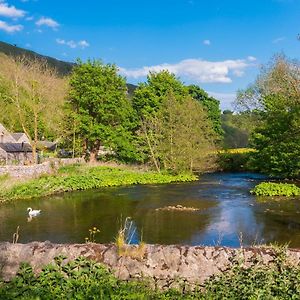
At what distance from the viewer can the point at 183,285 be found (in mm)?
8328

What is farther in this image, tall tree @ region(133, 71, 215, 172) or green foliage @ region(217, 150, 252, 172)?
green foliage @ region(217, 150, 252, 172)

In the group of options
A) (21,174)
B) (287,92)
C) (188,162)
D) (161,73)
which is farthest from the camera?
(161,73)

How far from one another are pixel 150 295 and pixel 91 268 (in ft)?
4.74

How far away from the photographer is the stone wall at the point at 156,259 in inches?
335

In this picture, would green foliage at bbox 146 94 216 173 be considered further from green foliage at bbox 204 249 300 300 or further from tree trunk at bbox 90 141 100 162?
green foliage at bbox 204 249 300 300

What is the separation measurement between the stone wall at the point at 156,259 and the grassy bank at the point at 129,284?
18 cm

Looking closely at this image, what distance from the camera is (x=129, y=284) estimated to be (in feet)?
27.0

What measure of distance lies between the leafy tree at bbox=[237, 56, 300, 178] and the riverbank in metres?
25.8

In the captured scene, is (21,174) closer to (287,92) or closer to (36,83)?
(36,83)

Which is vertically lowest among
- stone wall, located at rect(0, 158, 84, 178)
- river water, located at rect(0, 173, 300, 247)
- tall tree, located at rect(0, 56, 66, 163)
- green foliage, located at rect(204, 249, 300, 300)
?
river water, located at rect(0, 173, 300, 247)

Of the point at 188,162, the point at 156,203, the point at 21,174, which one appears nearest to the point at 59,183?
the point at 21,174

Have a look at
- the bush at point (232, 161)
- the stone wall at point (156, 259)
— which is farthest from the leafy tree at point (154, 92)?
the stone wall at point (156, 259)

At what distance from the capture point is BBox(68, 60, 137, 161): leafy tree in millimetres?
45281

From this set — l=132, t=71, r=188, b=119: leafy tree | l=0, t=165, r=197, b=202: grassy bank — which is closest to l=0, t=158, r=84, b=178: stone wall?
l=0, t=165, r=197, b=202: grassy bank
